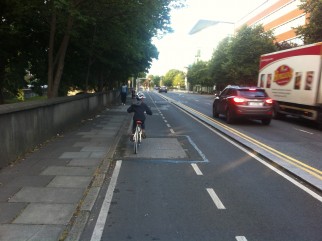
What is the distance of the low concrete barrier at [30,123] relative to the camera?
8.55m

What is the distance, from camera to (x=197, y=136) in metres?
14.5

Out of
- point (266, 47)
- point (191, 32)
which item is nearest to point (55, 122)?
point (266, 47)

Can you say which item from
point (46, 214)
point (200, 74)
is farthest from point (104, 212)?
point (200, 74)

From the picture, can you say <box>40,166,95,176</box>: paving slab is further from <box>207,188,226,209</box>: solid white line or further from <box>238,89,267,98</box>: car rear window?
<box>238,89,267,98</box>: car rear window

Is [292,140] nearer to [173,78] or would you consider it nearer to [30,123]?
[30,123]

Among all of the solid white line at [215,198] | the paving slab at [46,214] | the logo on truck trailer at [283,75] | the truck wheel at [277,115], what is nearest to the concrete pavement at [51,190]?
the paving slab at [46,214]

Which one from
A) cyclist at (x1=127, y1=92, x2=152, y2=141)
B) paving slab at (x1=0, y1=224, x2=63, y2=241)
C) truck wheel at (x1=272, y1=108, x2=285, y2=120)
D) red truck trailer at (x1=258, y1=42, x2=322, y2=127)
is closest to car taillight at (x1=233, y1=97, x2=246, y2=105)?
red truck trailer at (x1=258, y1=42, x2=322, y2=127)

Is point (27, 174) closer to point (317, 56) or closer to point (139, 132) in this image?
point (139, 132)

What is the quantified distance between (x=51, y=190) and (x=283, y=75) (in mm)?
16945

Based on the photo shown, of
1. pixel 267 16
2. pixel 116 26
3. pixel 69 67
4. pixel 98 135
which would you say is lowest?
pixel 98 135

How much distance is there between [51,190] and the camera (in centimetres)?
681

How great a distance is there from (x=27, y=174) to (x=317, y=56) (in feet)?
46.1

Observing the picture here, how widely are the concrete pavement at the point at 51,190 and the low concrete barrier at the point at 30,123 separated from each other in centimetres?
26

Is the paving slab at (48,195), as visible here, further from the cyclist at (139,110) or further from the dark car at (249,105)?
the dark car at (249,105)
